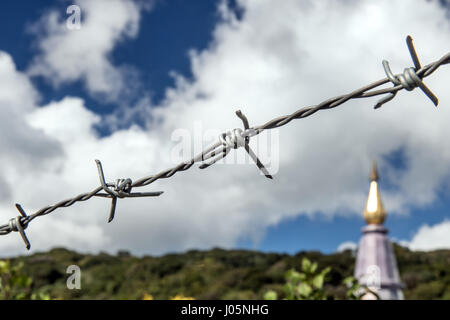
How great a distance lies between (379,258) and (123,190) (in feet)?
16.4

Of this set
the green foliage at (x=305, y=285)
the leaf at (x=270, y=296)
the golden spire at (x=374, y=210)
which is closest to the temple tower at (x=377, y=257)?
the golden spire at (x=374, y=210)

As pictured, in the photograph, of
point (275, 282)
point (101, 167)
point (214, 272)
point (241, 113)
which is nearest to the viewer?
point (241, 113)

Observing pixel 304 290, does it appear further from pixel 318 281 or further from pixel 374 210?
pixel 374 210

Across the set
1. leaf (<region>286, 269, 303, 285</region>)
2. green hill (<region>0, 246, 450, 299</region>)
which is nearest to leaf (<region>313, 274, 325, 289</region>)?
leaf (<region>286, 269, 303, 285</region>)

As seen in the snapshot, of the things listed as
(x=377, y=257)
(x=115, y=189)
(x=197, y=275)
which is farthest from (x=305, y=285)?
(x=197, y=275)

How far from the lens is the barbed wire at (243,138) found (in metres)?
1.67

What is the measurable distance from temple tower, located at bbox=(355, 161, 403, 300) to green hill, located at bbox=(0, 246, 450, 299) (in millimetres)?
9916

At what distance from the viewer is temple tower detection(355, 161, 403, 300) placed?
6359mm
